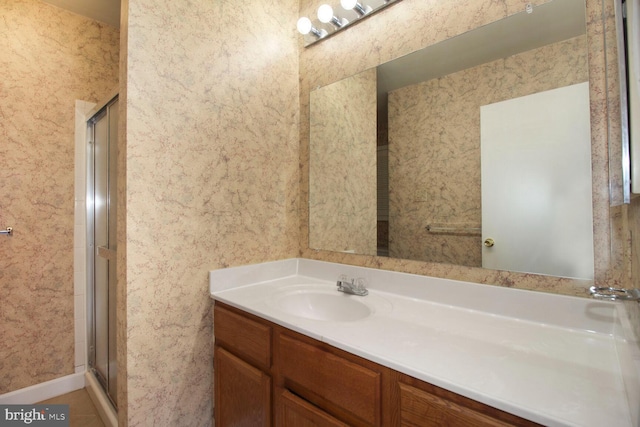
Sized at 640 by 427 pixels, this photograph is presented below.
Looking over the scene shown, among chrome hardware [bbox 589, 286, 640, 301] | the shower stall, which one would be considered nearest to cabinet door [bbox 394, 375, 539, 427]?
chrome hardware [bbox 589, 286, 640, 301]

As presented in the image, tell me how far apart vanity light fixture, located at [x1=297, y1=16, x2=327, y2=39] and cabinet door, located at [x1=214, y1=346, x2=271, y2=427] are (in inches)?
67.9

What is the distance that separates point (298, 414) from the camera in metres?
0.98

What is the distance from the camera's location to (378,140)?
146 cm

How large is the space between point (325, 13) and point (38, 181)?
6.91ft

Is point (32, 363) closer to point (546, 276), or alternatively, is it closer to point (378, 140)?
point (378, 140)

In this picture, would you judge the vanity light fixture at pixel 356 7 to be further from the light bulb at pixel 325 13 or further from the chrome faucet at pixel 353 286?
the chrome faucet at pixel 353 286

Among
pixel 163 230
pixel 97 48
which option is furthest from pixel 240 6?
pixel 97 48

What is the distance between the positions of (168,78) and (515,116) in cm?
141

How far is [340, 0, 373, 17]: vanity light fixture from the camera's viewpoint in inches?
56.0

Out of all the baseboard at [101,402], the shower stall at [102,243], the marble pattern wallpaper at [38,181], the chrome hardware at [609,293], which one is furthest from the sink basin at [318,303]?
the marble pattern wallpaper at [38,181]

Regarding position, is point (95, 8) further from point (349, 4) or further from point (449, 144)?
point (449, 144)

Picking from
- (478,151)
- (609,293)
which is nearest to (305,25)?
(478,151)

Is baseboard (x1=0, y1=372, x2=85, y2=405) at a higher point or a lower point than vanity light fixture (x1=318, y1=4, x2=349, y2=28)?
lower

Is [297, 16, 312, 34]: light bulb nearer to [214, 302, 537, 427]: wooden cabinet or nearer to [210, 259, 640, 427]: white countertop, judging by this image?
[210, 259, 640, 427]: white countertop
